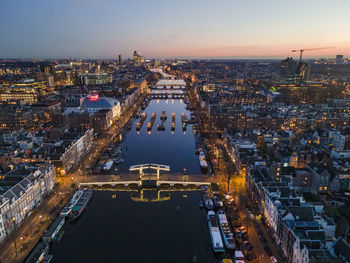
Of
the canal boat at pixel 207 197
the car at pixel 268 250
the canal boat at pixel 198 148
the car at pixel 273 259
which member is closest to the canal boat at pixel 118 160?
→ the canal boat at pixel 198 148

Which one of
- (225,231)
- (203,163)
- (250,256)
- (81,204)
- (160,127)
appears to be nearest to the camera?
(250,256)

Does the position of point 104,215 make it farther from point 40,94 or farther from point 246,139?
point 40,94

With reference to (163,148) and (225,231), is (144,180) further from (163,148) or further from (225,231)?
(163,148)

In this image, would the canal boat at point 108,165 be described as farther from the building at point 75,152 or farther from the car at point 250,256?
the car at point 250,256

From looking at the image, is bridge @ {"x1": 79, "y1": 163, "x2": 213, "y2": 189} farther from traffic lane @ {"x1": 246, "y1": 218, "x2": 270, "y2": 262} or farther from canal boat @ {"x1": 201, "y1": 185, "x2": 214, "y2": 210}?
traffic lane @ {"x1": 246, "y1": 218, "x2": 270, "y2": 262}

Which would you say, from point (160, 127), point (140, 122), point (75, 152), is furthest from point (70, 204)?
point (140, 122)

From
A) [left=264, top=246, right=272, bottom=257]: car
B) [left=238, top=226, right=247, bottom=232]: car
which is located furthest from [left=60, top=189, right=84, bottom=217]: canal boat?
[left=264, top=246, right=272, bottom=257]: car

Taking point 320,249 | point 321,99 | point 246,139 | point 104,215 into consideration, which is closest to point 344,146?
point 246,139
